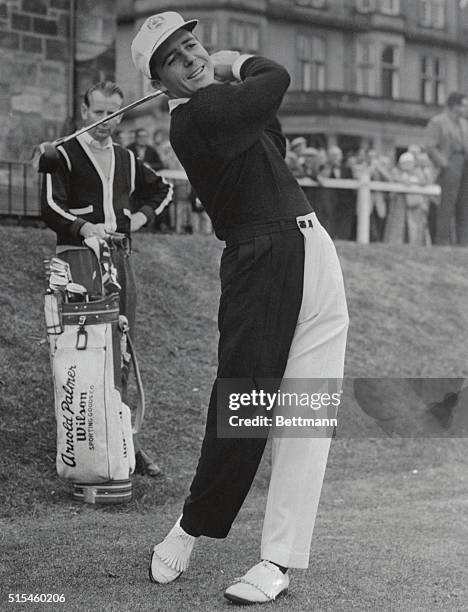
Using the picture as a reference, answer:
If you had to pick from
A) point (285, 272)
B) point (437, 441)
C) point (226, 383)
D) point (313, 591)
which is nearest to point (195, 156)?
point (285, 272)

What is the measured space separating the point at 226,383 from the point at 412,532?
1.61 meters

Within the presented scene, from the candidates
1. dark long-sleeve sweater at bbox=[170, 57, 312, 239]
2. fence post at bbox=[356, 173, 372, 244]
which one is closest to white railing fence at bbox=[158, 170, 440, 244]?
fence post at bbox=[356, 173, 372, 244]

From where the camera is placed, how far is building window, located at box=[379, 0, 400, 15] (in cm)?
3747

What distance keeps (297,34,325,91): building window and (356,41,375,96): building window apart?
4.49 feet

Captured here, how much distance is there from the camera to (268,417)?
438cm

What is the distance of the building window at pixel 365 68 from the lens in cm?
3625

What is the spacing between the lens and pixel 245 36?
3061 centimetres

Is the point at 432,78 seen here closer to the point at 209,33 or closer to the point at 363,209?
the point at 209,33

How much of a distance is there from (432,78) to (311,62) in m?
4.88

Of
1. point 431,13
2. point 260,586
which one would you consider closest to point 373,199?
point 260,586

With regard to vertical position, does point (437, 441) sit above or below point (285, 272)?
below

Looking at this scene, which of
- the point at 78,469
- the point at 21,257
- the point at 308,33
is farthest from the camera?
the point at 308,33

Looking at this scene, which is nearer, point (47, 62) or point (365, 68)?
point (47, 62)

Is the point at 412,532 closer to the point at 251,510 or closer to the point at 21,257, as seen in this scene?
the point at 251,510
